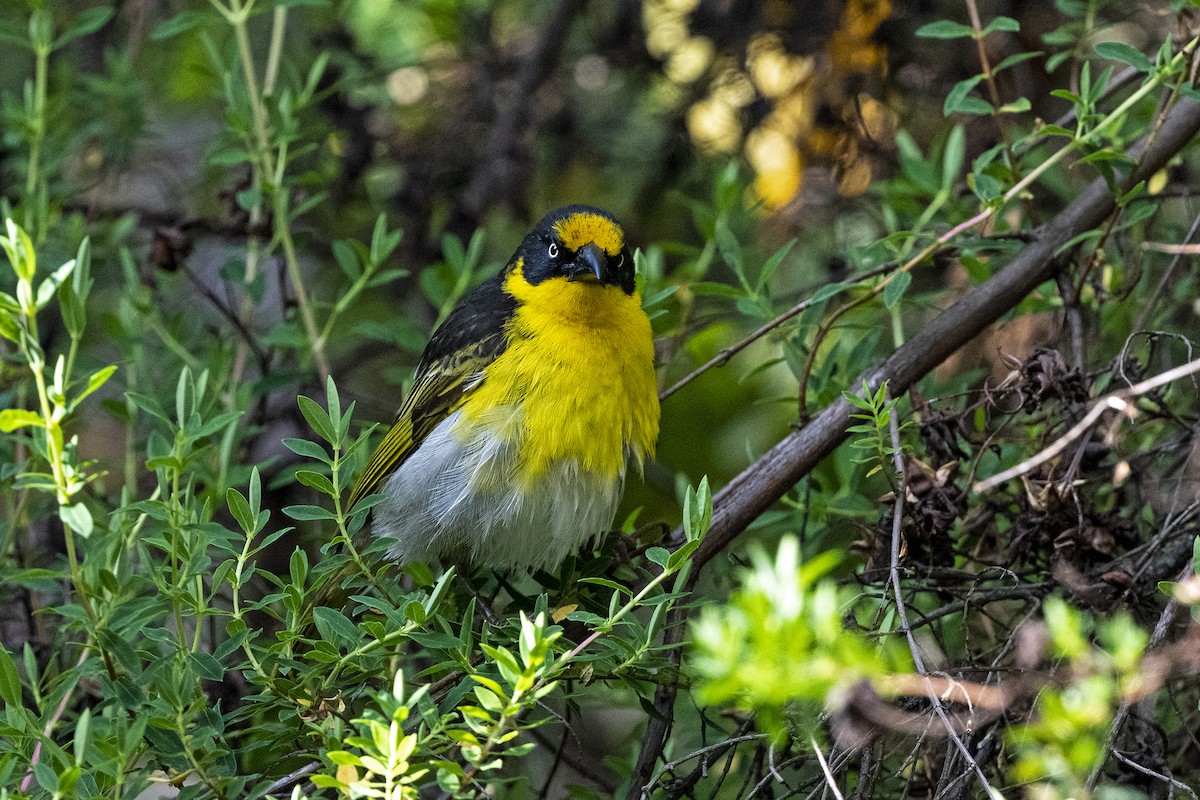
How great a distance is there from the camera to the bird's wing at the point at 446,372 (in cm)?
315

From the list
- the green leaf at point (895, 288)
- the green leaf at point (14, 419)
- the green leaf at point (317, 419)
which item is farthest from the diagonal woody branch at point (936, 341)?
the green leaf at point (14, 419)

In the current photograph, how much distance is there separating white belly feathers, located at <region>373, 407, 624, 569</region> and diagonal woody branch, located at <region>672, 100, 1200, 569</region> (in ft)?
1.01

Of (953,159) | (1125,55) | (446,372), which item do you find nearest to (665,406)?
(446,372)

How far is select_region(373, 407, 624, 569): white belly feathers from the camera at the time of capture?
2963 mm

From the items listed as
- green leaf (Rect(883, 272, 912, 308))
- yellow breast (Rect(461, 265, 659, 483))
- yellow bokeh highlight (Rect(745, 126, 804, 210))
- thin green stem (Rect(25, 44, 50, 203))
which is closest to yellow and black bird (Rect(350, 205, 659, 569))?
yellow breast (Rect(461, 265, 659, 483))

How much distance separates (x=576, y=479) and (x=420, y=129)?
2090 millimetres

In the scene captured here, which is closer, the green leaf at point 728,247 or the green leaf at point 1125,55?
the green leaf at point 1125,55

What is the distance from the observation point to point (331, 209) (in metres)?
4.34

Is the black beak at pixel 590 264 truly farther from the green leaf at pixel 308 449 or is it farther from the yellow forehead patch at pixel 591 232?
the green leaf at pixel 308 449

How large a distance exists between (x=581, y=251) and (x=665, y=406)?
986mm

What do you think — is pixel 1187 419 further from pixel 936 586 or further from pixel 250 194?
pixel 250 194

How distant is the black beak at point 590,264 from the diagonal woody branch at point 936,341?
71cm

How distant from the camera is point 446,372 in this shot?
3217 mm

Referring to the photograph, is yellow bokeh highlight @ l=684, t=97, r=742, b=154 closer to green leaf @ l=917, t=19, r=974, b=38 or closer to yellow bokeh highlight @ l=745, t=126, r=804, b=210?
yellow bokeh highlight @ l=745, t=126, r=804, b=210
